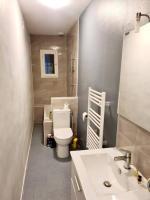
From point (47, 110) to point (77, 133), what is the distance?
4.15 feet

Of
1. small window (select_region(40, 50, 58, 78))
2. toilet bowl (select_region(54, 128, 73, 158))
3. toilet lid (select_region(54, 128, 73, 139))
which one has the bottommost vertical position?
toilet bowl (select_region(54, 128, 73, 158))

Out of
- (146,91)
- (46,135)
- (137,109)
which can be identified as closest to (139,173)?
(137,109)

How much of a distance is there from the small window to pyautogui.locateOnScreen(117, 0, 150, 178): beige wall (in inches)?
132

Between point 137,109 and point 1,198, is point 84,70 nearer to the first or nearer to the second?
point 137,109

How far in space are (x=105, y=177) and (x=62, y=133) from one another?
1.73m

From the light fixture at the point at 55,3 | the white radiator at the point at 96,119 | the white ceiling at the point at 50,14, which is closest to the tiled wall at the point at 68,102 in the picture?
the white radiator at the point at 96,119

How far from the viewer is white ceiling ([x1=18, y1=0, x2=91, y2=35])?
233cm

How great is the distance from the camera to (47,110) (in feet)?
14.1

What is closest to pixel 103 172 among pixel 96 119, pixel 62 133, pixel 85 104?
pixel 96 119

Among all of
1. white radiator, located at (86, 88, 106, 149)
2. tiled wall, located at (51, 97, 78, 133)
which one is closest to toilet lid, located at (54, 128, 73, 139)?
tiled wall, located at (51, 97, 78, 133)

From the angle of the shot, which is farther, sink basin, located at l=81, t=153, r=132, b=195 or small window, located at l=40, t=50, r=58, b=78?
small window, located at l=40, t=50, r=58, b=78

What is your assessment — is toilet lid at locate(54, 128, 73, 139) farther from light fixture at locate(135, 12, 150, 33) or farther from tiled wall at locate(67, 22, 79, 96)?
light fixture at locate(135, 12, 150, 33)

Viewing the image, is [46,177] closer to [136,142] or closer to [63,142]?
[63,142]

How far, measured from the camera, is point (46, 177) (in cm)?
243
